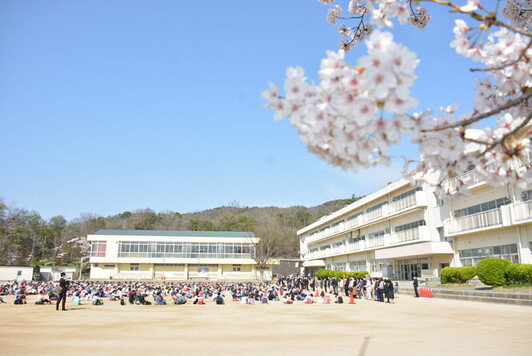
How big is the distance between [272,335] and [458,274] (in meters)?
17.3

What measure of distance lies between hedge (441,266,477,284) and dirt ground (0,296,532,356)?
30.7ft

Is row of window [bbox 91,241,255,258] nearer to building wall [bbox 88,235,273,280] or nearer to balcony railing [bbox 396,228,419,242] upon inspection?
building wall [bbox 88,235,273,280]

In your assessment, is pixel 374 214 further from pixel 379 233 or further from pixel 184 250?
pixel 184 250

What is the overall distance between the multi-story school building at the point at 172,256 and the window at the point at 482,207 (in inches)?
1378

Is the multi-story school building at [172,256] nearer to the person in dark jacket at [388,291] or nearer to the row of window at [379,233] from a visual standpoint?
the row of window at [379,233]

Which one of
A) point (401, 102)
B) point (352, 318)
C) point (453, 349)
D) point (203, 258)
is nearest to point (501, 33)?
point (401, 102)

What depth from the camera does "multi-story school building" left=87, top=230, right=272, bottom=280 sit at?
53.9 metres

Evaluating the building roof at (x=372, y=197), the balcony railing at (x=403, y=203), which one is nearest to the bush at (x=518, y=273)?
the building roof at (x=372, y=197)

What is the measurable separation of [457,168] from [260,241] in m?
58.6

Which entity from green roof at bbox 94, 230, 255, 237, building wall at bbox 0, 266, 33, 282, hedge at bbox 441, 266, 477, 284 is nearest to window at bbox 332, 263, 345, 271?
green roof at bbox 94, 230, 255, 237

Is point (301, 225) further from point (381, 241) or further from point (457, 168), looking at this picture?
point (457, 168)

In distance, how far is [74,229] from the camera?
247 feet

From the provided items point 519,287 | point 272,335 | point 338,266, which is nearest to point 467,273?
point 519,287

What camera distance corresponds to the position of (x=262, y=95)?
7.86 feet
